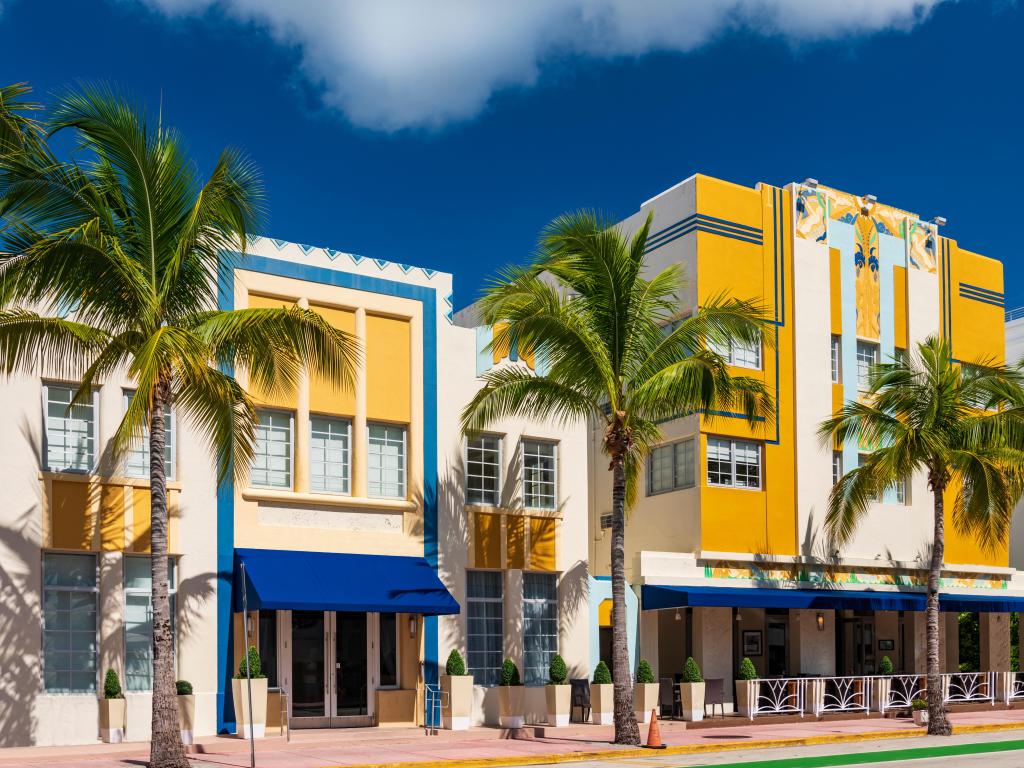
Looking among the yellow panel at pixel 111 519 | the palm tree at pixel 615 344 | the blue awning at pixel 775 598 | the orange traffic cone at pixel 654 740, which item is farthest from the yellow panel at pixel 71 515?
the blue awning at pixel 775 598

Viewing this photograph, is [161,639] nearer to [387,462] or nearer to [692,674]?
[387,462]

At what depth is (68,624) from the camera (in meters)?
22.5

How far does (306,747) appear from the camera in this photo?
22609 mm

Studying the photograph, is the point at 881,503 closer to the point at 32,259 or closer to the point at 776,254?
the point at 776,254

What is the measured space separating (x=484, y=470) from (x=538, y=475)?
139 cm

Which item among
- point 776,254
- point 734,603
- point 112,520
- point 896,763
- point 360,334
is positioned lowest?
point 896,763

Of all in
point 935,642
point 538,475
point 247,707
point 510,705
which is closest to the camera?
point 247,707

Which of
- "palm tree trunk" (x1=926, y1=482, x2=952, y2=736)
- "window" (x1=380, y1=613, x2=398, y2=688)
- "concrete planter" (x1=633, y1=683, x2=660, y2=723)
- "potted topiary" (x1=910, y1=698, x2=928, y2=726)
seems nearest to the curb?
"palm tree trunk" (x1=926, y1=482, x2=952, y2=736)

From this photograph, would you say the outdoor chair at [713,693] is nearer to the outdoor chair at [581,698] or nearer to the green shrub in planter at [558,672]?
the outdoor chair at [581,698]

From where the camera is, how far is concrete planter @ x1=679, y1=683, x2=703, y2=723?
2856 centimetres

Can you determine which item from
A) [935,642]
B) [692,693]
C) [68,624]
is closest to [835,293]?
[935,642]

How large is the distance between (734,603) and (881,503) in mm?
7556

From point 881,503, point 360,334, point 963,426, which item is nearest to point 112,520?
point 360,334

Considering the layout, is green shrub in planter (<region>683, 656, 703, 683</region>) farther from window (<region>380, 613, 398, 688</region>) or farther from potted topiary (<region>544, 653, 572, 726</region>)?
window (<region>380, 613, 398, 688</region>)
